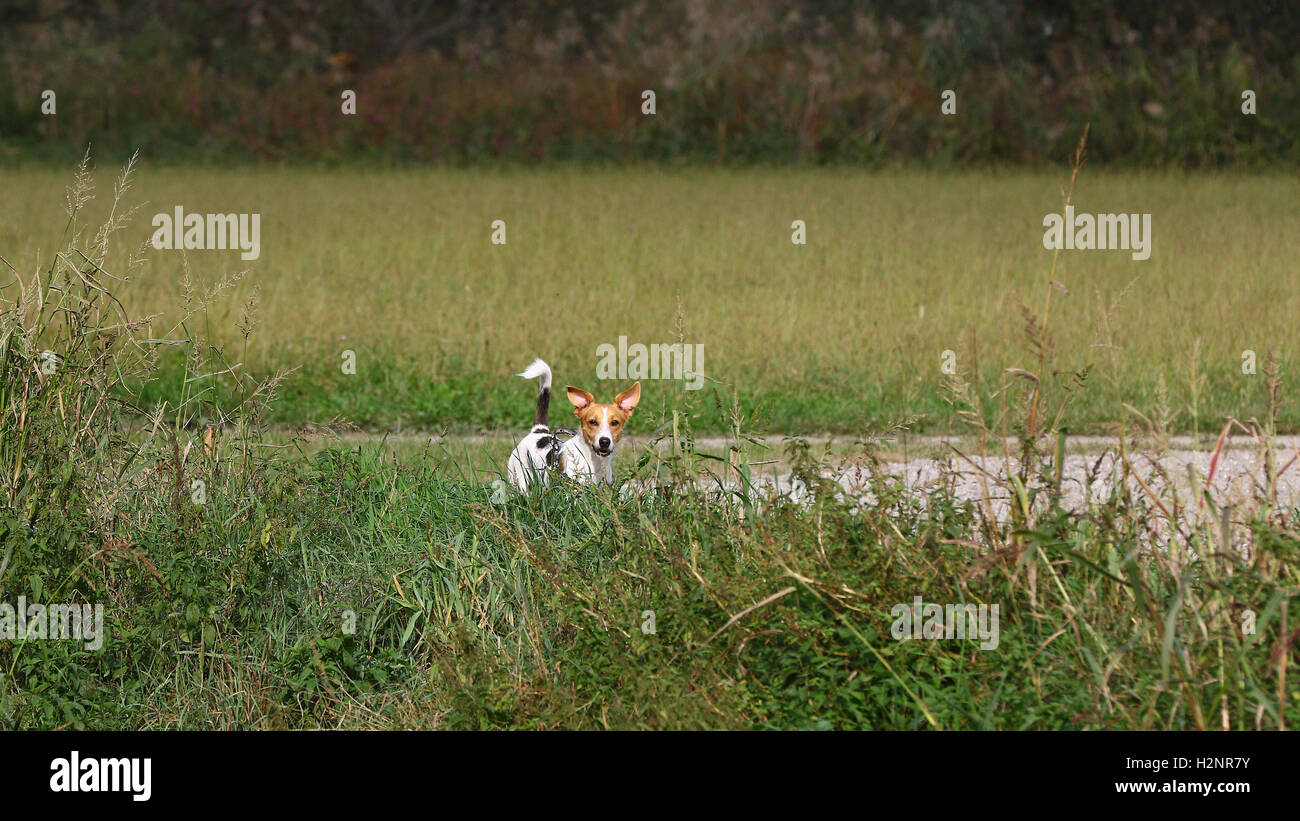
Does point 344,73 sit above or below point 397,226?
above

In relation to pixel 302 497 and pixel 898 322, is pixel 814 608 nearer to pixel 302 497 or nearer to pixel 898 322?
pixel 302 497

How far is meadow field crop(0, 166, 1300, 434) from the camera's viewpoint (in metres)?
10.6

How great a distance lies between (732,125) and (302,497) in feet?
77.1

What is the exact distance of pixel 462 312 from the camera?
1366 centimetres

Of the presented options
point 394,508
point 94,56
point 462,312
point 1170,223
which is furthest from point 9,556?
point 94,56

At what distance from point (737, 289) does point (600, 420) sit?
8.32 m

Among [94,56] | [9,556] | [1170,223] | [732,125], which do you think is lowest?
[9,556]

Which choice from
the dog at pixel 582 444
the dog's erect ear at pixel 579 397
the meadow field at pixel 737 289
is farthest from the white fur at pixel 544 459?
the meadow field at pixel 737 289

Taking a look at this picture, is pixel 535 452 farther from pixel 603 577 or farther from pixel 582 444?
pixel 603 577

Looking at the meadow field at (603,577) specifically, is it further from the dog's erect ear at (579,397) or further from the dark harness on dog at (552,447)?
the dog's erect ear at (579,397)

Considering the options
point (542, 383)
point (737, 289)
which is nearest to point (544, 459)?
point (542, 383)

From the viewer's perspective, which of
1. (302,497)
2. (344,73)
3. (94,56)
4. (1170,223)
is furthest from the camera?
(344,73)

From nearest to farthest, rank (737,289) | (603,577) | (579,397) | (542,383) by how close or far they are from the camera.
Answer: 1. (603,577)
2. (579,397)
3. (542,383)
4. (737,289)

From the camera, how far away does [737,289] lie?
1517 cm
